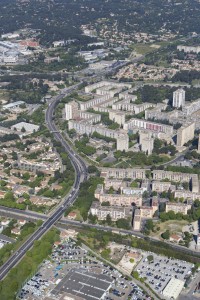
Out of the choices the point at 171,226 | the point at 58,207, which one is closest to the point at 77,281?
the point at 58,207

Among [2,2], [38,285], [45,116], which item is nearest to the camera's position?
[38,285]

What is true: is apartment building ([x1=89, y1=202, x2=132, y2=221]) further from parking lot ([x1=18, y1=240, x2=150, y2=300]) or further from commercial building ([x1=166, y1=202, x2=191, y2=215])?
parking lot ([x1=18, y1=240, x2=150, y2=300])

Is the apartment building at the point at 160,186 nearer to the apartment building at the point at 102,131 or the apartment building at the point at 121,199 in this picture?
the apartment building at the point at 121,199

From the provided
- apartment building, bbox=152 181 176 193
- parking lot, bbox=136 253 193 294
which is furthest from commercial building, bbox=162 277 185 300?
apartment building, bbox=152 181 176 193

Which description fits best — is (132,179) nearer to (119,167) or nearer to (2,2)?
(119,167)

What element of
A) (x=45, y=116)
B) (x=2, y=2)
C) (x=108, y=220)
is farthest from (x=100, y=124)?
(x=2, y=2)

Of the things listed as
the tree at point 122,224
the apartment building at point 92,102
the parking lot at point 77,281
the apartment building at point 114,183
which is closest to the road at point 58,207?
the parking lot at point 77,281

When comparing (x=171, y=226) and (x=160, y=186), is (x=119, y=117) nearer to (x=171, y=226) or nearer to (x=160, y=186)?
(x=160, y=186)
